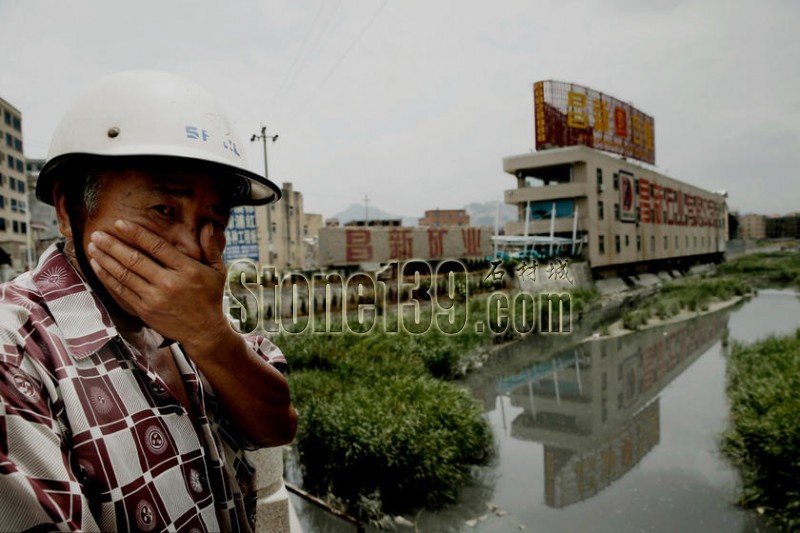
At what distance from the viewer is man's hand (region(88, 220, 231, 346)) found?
3.12 feet

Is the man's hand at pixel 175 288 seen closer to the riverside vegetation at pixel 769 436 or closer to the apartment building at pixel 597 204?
the riverside vegetation at pixel 769 436

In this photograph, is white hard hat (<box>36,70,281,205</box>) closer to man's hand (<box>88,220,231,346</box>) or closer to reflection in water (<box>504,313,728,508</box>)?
man's hand (<box>88,220,231,346</box>)

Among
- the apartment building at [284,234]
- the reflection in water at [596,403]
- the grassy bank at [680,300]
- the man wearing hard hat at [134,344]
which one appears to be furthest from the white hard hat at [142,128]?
the apartment building at [284,234]

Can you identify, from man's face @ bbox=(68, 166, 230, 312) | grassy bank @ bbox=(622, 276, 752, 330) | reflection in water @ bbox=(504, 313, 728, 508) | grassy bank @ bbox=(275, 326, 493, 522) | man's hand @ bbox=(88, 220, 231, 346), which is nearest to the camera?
man's hand @ bbox=(88, 220, 231, 346)

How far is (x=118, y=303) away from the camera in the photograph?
3.65 feet

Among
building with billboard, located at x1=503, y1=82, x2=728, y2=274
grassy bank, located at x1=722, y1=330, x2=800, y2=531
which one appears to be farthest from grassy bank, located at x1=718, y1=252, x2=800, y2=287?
grassy bank, located at x1=722, y1=330, x2=800, y2=531

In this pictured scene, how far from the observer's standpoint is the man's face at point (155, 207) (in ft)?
3.58

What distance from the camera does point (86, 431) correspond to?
34.4 inches

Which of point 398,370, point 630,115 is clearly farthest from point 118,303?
point 630,115

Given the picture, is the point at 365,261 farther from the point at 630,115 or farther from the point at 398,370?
the point at 630,115

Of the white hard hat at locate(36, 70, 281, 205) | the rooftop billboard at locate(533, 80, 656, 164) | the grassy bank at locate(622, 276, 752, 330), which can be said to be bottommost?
the grassy bank at locate(622, 276, 752, 330)

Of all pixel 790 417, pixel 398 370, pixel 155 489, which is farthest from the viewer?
pixel 398 370

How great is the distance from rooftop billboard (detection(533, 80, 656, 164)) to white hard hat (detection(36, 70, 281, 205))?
2750cm

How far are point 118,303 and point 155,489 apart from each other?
0.42 metres
